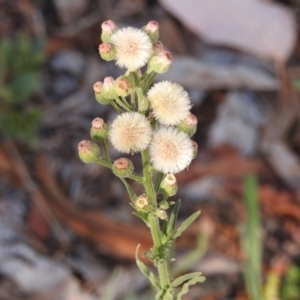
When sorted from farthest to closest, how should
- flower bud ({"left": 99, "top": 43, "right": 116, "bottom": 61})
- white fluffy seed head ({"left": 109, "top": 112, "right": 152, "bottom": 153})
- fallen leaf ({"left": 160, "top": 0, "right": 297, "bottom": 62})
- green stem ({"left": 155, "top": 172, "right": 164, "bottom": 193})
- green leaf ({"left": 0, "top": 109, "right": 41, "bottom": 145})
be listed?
fallen leaf ({"left": 160, "top": 0, "right": 297, "bottom": 62}) < green leaf ({"left": 0, "top": 109, "right": 41, "bottom": 145}) < green stem ({"left": 155, "top": 172, "right": 164, "bottom": 193}) < flower bud ({"left": 99, "top": 43, "right": 116, "bottom": 61}) < white fluffy seed head ({"left": 109, "top": 112, "right": 152, "bottom": 153})

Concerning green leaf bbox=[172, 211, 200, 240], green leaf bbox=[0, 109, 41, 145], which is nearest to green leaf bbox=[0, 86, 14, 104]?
green leaf bbox=[0, 109, 41, 145]

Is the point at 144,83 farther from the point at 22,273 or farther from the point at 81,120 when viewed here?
the point at 81,120

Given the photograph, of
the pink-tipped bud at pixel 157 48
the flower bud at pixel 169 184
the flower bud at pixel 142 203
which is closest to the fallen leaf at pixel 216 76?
the pink-tipped bud at pixel 157 48

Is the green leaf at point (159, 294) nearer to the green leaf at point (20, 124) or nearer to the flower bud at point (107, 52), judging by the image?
the flower bud at point (107, 52)

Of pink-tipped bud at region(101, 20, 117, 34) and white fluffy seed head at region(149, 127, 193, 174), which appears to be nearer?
white fluffy seed head at region(149, 127, 193, 174)

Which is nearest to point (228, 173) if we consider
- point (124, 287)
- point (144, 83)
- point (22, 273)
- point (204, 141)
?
point (204, 141)

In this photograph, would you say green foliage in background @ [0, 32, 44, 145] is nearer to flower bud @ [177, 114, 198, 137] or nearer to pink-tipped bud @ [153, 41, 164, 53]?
pink-tipped bud @ [153, 41, 164, 53]
